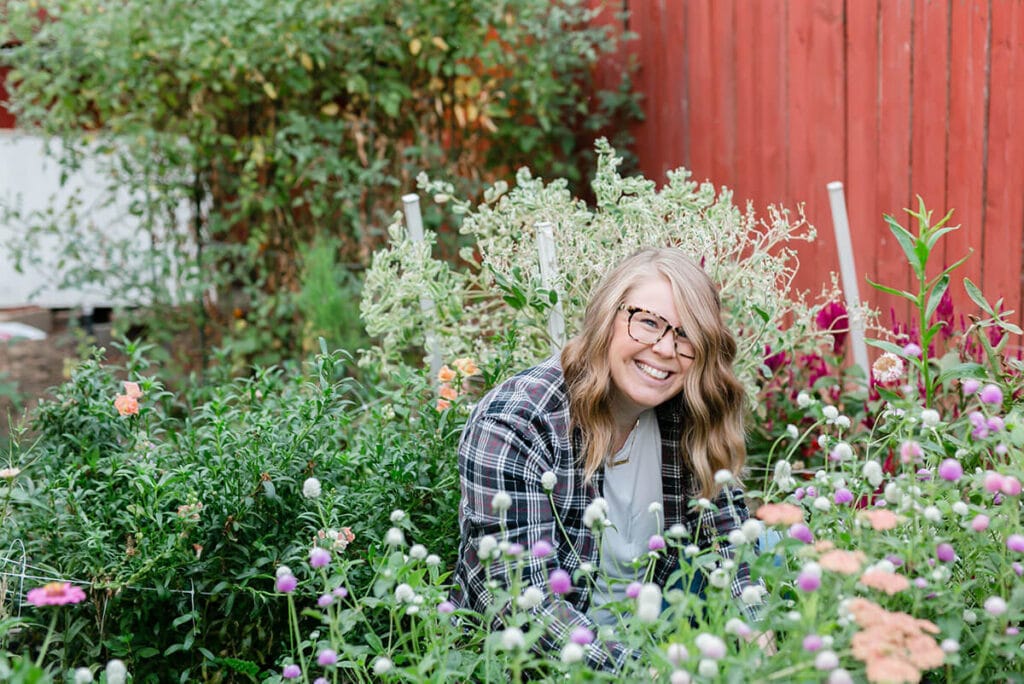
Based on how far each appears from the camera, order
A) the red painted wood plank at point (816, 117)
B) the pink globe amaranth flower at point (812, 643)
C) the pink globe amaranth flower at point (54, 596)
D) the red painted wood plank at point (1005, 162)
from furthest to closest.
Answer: the red painted wood plank at point (816, 117) < the red painted wood plank at point (1005, 162) < the pink globe amaranth flower at point (54, 596) < the pink globe amaranth flower at point (812, 643)

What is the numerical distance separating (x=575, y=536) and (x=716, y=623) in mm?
803

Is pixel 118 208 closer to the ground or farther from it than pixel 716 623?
farther from it

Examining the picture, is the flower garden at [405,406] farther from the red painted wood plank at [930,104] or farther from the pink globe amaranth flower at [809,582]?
the red painted wood plank at [930,104]

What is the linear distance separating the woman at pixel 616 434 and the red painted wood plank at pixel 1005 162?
136cm

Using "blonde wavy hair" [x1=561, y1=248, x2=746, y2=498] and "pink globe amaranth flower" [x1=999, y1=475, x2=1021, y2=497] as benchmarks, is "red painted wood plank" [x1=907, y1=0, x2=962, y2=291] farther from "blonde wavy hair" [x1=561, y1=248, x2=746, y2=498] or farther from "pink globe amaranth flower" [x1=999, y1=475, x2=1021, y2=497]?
"pink globe amaranth flower" [x1=999, y1=475, x2=1021, y2=497]

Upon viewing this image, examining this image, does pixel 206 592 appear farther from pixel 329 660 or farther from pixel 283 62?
pixel 283 62


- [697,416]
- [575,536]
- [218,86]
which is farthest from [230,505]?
[218,86]

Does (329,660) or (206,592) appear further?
(206,592)

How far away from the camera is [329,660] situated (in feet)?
4.53

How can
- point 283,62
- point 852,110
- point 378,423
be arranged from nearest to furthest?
point 378,423, point 852,110, point 283,62

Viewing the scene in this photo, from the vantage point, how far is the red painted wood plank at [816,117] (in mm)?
3818

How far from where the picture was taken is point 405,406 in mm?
2684

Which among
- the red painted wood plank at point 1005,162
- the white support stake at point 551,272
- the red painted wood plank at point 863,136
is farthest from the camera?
the red painted wood plank at point 863,136

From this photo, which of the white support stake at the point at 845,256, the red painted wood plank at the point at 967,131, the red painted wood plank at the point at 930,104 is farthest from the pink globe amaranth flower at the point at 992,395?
the red painted wood plank at the point at 930,104
